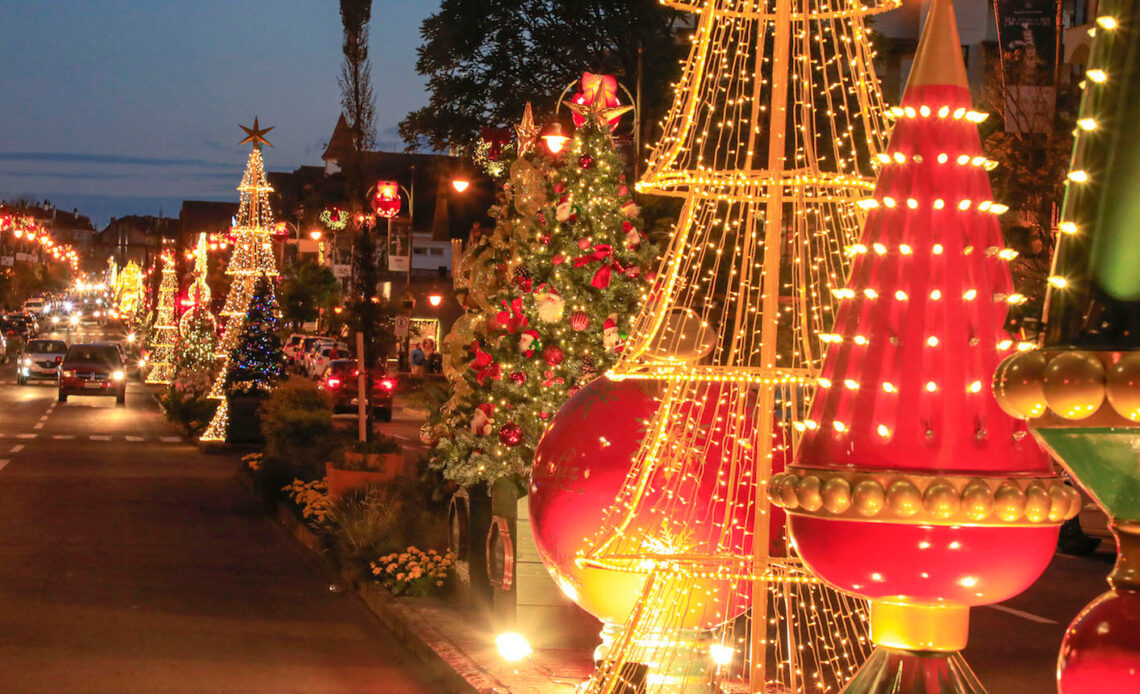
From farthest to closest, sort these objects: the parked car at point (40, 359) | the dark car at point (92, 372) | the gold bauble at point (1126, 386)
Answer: the parked car at point (40, 359), the dark car at point (92, 372), the gold bauble at point (1126, 386)

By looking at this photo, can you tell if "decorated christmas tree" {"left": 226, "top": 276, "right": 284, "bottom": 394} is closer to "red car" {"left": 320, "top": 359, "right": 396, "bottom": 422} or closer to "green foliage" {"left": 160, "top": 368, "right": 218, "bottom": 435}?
"green foliage" {"left": 160, "top": 368, "right": 218, "bottom": 435}

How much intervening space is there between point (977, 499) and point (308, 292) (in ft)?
264

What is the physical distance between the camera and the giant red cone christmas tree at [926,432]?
10.6 feet

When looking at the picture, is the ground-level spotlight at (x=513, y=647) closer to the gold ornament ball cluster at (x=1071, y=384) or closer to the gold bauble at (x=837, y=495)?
the gold bauble at (x=837, y=495)

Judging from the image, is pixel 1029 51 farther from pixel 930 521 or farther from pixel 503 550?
pixel 930 521

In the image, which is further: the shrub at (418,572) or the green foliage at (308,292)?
the green foliage at (308,292)

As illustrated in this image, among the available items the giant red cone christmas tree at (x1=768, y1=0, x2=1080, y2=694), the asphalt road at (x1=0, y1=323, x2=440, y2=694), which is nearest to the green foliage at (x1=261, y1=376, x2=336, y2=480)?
the asphalt road at (x1=0, y1=323, x2=440, y2=694)

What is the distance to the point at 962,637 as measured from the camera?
3439mm

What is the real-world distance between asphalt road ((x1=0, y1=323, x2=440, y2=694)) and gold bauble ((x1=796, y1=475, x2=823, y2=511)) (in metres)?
6.91

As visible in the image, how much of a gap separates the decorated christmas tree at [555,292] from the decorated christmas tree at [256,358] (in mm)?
20710

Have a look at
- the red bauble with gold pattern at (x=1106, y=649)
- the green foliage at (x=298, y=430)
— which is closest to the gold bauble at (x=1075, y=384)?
the red bauble with gold pattern at (x=1106, y=649)

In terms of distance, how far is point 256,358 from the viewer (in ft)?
101

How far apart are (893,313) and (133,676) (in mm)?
7762

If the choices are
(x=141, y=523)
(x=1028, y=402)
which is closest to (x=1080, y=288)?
(x=1028, y=402)
